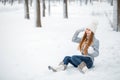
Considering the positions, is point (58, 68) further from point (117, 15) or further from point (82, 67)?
point (117, 15)

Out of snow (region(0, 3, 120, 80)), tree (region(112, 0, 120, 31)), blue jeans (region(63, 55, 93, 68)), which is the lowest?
snow (region(0, 3, 120, 80))

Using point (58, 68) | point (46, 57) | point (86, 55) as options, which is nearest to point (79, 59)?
point (86, 55)

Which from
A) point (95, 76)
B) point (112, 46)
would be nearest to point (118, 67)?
point (95, 76)

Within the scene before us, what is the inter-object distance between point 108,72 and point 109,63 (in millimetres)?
980

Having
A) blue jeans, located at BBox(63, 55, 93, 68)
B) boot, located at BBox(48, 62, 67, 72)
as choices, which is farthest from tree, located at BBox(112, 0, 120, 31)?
boot, located at BBox(48, 62, 67, 72)

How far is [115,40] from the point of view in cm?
1253

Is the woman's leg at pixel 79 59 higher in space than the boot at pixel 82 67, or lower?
higher

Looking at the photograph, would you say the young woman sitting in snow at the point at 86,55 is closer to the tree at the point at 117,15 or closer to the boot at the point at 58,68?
the boot at the point at 58,68

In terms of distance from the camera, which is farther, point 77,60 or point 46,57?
point 46,57

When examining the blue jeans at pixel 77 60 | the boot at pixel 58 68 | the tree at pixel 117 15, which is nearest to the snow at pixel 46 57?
the boot at pixel 58 68

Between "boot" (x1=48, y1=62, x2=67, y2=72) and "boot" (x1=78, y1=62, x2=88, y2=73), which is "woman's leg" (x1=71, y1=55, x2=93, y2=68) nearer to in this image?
"boot" (x1=78, y1=62, x2=88, y2=73)

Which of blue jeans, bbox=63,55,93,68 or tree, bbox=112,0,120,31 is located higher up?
tree, bbox=112,0,120,31

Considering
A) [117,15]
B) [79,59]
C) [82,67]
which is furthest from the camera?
[117,15]

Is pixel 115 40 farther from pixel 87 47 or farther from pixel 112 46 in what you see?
pixel 87 47
